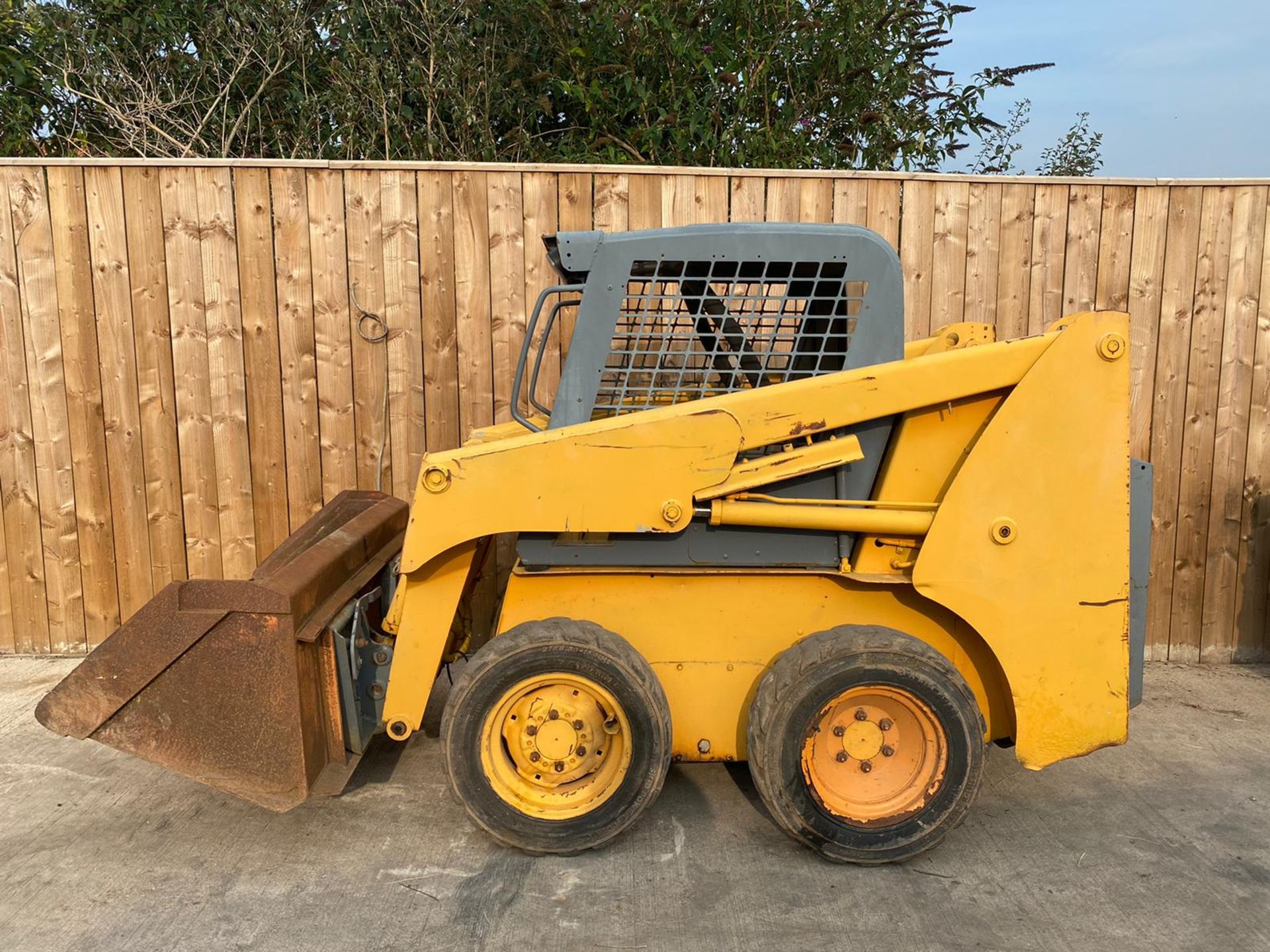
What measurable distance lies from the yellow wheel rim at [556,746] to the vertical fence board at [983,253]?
3.10 metres

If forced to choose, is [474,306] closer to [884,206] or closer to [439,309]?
[439,309]

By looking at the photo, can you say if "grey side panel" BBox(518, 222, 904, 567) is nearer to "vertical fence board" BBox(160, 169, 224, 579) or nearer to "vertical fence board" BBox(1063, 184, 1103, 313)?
"vertical fence board" BBox(1063, 184, 1103, 313)

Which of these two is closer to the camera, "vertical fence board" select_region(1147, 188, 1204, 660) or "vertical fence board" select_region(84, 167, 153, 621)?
"vertical fence board" select_region(84, 167, 153, 621)

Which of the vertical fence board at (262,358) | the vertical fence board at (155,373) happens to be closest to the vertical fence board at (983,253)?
the vertical fence board at (262,358)

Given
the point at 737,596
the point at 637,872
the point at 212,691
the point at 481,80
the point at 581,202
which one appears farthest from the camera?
the point at 481,80

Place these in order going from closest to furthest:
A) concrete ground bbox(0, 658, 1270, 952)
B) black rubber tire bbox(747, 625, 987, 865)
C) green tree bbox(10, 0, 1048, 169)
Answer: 1. concrete ground bbox(0, 658, 1270, 952)
2. black rubber tire bbox(747, 625, 987, 865)
3. green tree bbox(10, 0, 1048, 169)

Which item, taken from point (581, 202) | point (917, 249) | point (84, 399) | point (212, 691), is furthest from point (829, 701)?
point (84, 399)

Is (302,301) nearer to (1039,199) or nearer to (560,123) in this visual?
(560,123)

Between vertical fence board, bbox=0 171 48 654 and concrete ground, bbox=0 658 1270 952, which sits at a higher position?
vertical fence board, bbox=0 171 48 654

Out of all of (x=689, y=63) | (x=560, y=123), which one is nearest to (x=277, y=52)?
(x=560, y=123)

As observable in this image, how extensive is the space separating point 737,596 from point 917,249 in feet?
8.36

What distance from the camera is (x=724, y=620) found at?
3.25m

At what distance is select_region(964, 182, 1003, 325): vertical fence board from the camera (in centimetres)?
480

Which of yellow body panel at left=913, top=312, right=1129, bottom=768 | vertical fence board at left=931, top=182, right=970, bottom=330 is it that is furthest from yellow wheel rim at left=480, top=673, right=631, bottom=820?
vertical fence board at left=931, top=182, right=970, bottom=330
